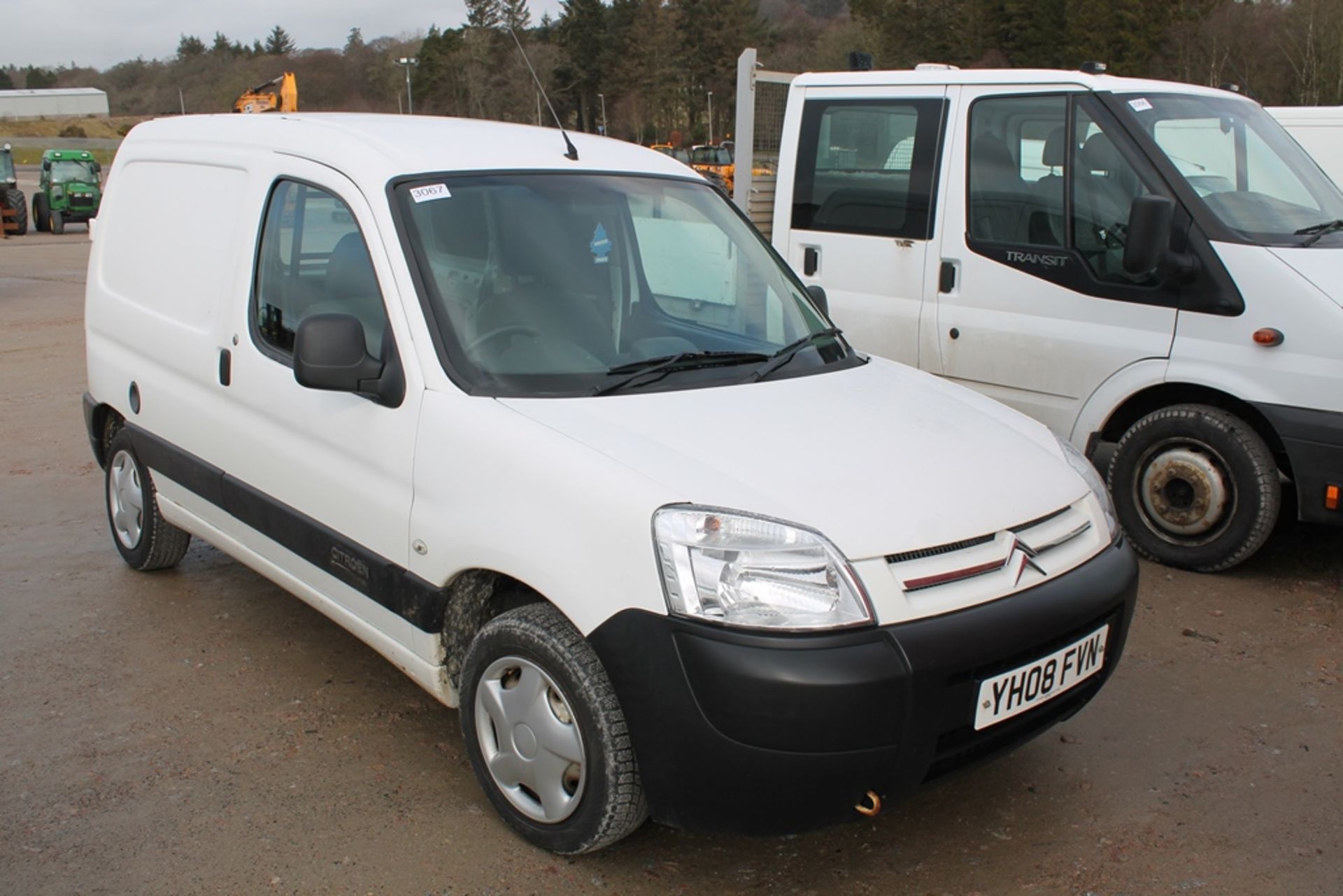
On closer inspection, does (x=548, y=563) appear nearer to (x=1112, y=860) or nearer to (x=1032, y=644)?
(x=1032, y=644)

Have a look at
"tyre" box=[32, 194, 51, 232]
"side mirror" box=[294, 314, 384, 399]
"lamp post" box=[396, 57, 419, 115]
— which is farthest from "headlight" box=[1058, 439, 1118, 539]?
"tyre" box=[32, 194, 51, 232]

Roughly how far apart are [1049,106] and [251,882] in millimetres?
4545

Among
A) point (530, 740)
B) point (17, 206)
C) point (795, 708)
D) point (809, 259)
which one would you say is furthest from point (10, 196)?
point (795, 708)

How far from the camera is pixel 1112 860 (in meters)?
3.08

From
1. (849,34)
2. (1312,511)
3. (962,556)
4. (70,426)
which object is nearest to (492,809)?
(962,556)

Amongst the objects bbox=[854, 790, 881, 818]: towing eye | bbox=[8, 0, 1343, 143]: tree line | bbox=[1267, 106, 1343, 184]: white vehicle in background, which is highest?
bbox=[8, 0, 1343, 143]: tree line

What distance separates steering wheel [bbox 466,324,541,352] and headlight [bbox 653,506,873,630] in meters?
0.89

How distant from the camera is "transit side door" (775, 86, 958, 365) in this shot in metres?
5.88

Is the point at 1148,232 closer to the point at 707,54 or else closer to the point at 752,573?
the point at 752,573

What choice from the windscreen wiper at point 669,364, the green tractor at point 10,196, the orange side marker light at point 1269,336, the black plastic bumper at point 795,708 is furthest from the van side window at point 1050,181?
the green tractor at point 10,196

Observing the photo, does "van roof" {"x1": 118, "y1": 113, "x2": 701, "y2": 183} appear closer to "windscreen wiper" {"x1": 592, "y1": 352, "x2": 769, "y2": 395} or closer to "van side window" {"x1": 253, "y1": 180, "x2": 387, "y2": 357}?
"van side window" {"x1": 253, "y1": 180, "x2": 387, "y2": 357}

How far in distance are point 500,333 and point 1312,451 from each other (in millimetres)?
3321

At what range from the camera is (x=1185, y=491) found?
5207 millimetres

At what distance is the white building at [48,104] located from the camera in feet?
316
